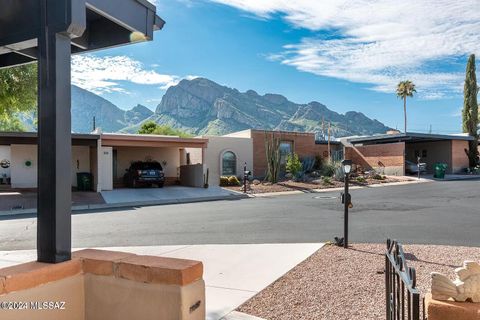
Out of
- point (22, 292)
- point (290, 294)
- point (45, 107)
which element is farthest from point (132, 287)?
point (290, 294)

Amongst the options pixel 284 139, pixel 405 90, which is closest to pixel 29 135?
pixel 284 139

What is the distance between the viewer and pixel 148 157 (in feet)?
95.9

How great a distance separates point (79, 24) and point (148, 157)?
26.5m

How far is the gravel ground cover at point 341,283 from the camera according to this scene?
473 cm

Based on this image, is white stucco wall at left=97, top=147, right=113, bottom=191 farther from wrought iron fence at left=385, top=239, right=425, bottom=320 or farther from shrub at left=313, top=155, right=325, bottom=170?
wrought iron fence at left=385, top=239, right=425, bottom=320

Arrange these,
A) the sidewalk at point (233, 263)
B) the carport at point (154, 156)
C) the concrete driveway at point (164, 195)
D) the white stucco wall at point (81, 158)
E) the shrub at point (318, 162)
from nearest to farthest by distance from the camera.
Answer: the sidewalk at point (233, 263) → the concrete driveway at point (164, 195) → the carport at point (154, 156) → the white stucco wall at point (81, 158) → the shrub at point (318, 162)

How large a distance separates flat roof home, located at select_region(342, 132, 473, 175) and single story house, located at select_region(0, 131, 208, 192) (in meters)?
16.9

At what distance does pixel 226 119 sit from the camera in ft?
598

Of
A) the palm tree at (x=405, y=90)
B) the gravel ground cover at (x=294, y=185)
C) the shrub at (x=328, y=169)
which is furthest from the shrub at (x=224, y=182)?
the palm tree at (x=405, y=90)

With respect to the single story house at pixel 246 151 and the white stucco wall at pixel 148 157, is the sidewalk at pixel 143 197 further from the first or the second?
the single story house at pixel 246 151

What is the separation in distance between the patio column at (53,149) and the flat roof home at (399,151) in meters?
34.4

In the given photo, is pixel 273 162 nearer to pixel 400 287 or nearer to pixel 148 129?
pixel 400 287

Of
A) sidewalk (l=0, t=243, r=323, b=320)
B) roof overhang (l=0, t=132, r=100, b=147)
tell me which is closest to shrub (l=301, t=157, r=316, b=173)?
roof overhang (l=0, t=132, r=100, b=147)

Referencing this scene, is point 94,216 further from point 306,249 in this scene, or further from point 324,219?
point 306,249
